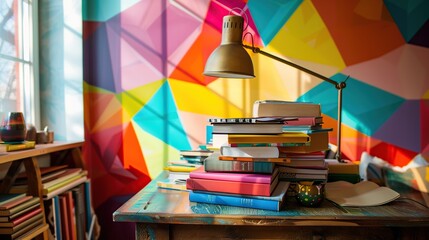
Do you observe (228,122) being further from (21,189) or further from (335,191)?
(21,189)

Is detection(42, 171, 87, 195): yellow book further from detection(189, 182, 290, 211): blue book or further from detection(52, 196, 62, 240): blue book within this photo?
detection(189, 182, 290, 211): blue book

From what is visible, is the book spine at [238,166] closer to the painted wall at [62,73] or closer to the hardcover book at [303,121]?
the hardcover book at [303,121]

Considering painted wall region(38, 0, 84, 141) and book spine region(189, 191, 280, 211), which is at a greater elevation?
painted wall region(38, 0, 84, 141)

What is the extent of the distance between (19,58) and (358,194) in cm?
→ 191

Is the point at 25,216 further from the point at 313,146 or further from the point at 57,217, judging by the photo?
the point at 313,146

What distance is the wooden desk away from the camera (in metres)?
1.04

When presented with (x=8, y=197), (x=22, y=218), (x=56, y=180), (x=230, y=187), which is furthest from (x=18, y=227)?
(x=230, y=187)

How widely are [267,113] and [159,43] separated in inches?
42.0

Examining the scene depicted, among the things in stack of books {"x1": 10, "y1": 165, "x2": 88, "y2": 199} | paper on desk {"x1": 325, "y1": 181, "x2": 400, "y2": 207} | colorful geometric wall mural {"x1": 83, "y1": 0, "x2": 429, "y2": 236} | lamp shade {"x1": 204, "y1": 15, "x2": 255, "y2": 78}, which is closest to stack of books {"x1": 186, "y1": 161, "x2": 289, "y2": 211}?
paper on desk {"x1": 325, "y1": 181, "x2": 400, "y2": 207}

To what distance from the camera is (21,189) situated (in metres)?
1.57

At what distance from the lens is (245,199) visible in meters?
1.12

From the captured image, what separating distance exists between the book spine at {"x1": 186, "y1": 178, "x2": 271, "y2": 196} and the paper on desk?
0.96 feet

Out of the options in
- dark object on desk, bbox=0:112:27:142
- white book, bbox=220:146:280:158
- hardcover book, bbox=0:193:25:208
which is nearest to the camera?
white book, bbox=220:146:280:158

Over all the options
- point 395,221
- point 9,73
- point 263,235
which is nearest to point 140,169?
Answer: point 9,73
